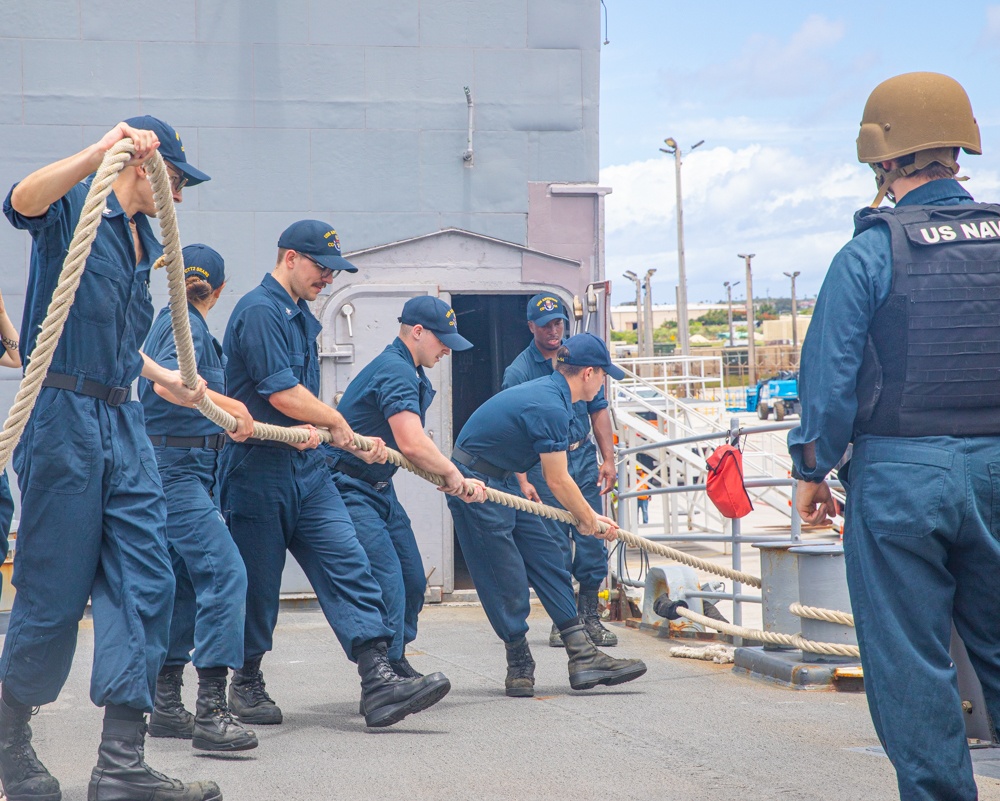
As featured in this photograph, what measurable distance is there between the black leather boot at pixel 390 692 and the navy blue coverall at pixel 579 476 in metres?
2.38

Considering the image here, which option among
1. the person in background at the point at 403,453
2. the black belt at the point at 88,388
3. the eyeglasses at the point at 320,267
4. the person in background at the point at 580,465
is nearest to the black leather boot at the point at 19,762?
the black belt at the point at 88,388

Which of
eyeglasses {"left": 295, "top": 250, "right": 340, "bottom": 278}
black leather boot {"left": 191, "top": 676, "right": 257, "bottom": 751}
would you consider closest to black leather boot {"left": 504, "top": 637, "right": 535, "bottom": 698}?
black leather boot {"left": 191, "top": 676, "right": 257, "bottom": 751}

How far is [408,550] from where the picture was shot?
5.16m

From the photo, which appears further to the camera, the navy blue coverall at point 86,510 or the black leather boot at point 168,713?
the black leather boot at point 168,713

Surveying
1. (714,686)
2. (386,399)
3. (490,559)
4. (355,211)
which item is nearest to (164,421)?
(386,399)

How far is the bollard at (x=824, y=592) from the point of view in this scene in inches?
214

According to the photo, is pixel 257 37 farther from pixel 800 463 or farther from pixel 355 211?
pixel 800 463

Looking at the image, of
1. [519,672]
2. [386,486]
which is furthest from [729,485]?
[386,486]

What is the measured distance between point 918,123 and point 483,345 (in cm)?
793

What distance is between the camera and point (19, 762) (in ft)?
11.1

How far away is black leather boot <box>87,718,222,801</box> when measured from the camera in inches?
130

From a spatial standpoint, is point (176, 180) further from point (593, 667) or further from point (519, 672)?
point (593, 667)

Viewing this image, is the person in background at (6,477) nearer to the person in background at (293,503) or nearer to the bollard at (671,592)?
the person in background at (293,503)

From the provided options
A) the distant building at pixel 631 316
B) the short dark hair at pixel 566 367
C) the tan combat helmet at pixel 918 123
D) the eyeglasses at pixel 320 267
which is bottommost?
the short dark hair at pixel 566 367
